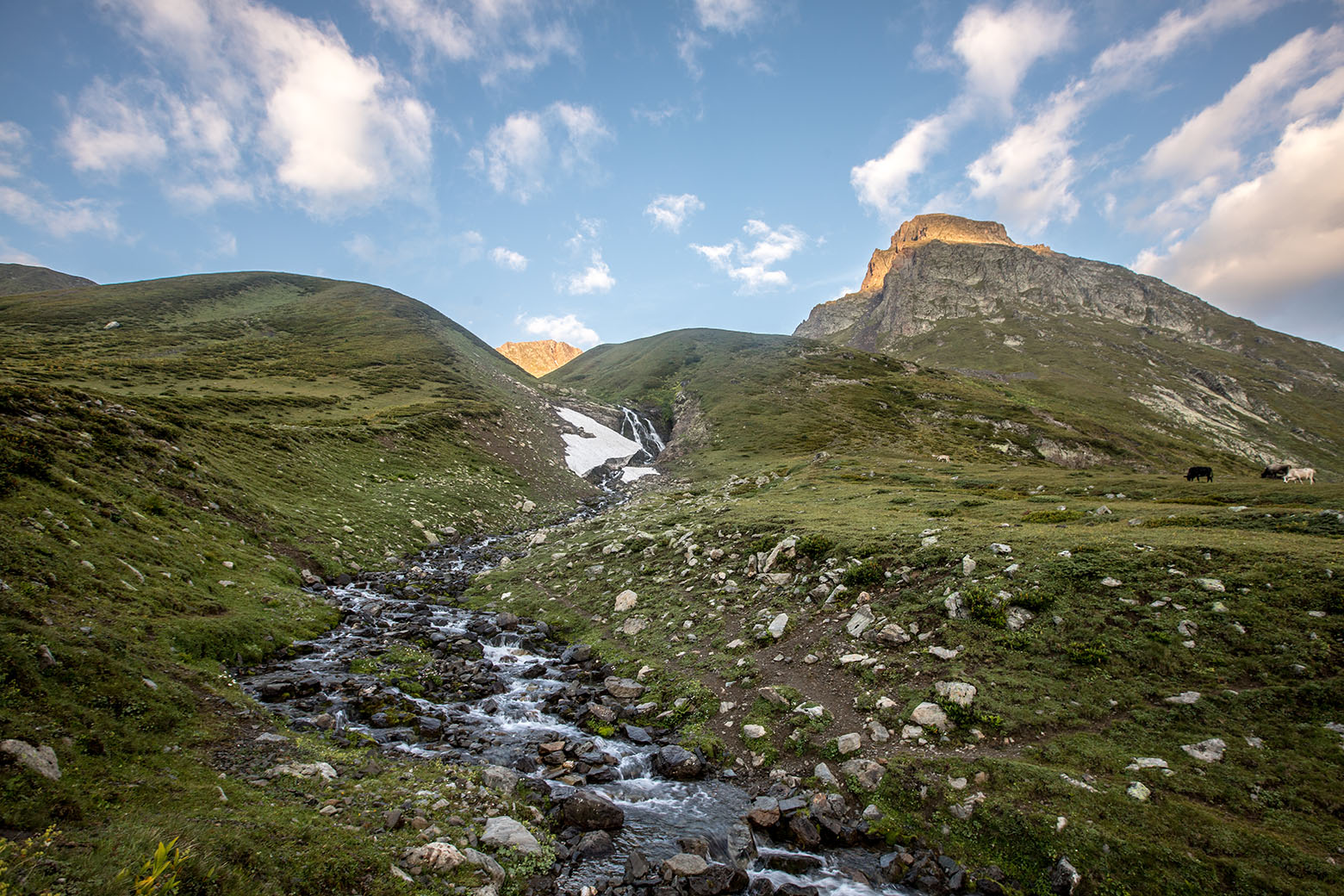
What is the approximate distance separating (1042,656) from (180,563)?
24.8 metres

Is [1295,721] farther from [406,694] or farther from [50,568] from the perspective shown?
[50,568]

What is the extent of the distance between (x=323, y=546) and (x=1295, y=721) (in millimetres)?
31523

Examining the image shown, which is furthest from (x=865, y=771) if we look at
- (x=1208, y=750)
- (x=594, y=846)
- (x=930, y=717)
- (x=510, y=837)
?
(x=510, y=837)

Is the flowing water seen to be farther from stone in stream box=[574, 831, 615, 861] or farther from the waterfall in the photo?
the waterfall

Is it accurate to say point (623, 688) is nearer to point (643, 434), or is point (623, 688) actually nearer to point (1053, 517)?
point (1053, 517)

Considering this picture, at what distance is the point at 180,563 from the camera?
15.7m

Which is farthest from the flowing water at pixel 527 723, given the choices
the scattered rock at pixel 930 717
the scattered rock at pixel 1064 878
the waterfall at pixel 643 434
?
the waterfall at pixel 643 434

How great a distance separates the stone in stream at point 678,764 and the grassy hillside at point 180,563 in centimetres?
537

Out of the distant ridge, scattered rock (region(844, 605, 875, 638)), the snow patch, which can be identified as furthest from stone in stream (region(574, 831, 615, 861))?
the distant ridge

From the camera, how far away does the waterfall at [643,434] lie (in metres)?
84.1

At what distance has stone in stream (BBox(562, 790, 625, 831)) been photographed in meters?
9.30

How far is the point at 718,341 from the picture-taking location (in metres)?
175

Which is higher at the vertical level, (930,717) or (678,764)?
(930,717)

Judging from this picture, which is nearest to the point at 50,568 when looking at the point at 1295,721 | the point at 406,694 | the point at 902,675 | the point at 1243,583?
the point at 406,694
